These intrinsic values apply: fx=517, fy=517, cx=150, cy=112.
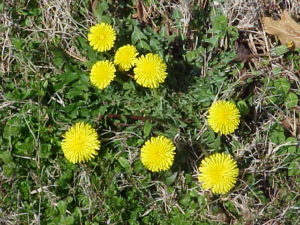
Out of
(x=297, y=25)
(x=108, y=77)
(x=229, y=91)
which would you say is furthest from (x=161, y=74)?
(x=297, y=25)

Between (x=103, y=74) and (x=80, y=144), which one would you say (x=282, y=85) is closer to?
(x=103, y=74)

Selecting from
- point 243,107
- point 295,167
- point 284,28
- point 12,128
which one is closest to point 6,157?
point 12,128

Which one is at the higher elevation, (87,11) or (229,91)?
(87,11)

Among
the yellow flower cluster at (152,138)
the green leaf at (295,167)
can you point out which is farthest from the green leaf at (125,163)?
the green leaf at (295,167)

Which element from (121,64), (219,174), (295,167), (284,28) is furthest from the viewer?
(284,28)

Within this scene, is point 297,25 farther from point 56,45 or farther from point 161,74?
point 56,45

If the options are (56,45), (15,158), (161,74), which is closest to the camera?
(161,74)

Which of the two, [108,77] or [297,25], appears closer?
[108,77]
